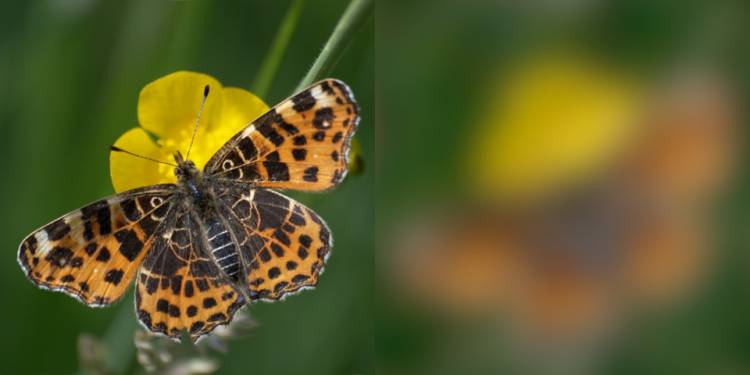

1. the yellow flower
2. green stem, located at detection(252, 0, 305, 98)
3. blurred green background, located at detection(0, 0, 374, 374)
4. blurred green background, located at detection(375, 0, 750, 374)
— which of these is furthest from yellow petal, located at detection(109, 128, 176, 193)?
blurred green background, located at detection(375, 0, 750, 374)

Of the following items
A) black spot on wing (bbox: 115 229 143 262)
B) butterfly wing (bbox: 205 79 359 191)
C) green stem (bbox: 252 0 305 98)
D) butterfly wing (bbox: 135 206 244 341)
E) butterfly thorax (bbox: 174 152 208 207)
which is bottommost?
butterfly wing (bbox: 135 206 244 341)

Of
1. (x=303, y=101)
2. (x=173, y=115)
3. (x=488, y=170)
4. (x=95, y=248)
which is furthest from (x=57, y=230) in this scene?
(x=488, y=170)

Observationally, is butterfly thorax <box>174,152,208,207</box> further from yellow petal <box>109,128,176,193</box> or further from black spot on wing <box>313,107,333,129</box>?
black spot on wing <box>313,107,333,129</box>

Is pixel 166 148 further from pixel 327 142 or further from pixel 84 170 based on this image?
pixel 84 170

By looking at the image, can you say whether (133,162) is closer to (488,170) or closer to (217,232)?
(217,232)

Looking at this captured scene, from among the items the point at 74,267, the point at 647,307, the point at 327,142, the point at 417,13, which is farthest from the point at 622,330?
the point at 74,267

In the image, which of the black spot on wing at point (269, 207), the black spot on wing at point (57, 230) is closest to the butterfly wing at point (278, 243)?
the black spot on wing at point (269, 207)
